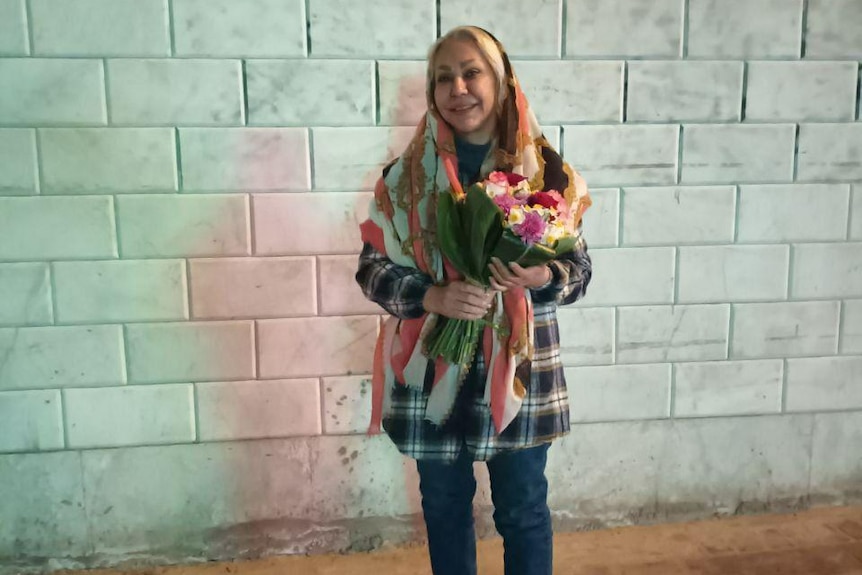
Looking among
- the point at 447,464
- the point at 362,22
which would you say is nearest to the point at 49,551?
the point at 447,464

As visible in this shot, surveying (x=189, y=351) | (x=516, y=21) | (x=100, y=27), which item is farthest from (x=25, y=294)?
(x=516, y=21)

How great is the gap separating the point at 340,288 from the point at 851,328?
63.2 inches

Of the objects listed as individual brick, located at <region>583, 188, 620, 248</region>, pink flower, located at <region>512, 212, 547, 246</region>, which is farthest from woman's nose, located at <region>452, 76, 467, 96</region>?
individual brick, located at <region>583, 188, 620, 248</region>

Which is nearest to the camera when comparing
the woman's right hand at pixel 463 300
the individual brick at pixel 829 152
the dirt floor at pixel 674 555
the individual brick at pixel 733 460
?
the woman's right hand at pixel 463 300

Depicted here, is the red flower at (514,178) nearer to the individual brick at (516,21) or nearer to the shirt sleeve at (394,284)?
A: the shirt sleeve at (394,284)

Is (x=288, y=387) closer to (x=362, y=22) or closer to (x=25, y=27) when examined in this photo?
(x=362, y=22)

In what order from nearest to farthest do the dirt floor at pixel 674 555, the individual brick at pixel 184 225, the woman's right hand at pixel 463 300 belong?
the woman's right hand at pixel 463 300 → the individual brick at pixel 184 225 → the dirt floor at pixel 674 555

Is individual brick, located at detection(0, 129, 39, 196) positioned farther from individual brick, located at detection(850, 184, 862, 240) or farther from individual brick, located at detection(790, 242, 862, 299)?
individual brick, located at detection(850, 184, 862, 240)

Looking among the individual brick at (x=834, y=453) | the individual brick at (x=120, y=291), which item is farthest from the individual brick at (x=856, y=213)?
the individual brick at (x=120, y=291)

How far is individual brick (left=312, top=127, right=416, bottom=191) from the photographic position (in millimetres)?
1933

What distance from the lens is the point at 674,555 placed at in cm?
208

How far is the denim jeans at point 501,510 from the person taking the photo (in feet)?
5.00

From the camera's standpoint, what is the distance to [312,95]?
191 centimetres

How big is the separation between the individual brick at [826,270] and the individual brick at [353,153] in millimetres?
1266
